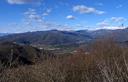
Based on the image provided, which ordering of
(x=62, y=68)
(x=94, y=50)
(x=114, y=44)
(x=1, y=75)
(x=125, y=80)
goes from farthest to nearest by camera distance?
(x=114, y=44), (x=94, y=50), (x=62, y=68), (x=1, y=75), (x=125, y=80)

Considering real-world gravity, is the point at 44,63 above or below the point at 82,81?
above

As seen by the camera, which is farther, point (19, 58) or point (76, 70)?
point (19, 58)

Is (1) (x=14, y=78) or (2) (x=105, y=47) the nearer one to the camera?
(1) (x=14, y=78)

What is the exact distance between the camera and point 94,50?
15109mm

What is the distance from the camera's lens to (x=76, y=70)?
1212 cm

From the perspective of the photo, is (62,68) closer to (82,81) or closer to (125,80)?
(82,81)

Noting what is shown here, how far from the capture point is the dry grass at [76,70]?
6.09 metres

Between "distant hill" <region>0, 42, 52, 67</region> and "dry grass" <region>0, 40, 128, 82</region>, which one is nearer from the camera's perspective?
"dry grass" <region>0, 40, 128, 82</region>

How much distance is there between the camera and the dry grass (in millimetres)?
6095

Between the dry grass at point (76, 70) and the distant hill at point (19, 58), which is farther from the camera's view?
the distant hill at point (19, 58)

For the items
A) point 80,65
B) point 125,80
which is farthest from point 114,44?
point 125,80

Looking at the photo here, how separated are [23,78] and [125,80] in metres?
5.01

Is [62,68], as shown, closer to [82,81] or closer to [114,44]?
[82,81]

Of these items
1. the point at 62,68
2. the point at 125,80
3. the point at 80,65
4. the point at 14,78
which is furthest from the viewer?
the point at 80,65
